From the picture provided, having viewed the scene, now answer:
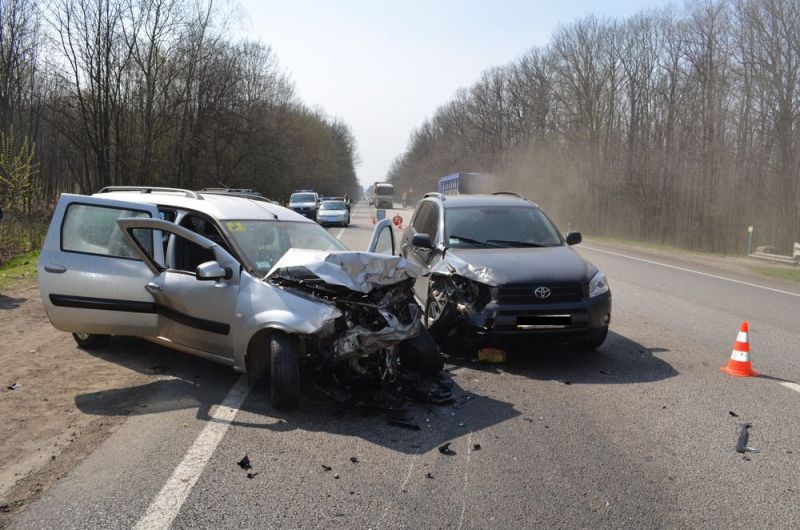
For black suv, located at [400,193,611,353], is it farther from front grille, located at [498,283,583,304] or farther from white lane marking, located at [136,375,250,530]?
white lane marking, located at [136,375,250,530]

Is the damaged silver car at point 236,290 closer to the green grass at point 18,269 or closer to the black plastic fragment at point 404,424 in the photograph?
the black plastic fragment at point 404,424

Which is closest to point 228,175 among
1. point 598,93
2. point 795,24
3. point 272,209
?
point 598,93

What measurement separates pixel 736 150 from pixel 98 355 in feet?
94.2

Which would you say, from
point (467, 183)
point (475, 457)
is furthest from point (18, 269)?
point (467, 183)

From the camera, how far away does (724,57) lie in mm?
29312

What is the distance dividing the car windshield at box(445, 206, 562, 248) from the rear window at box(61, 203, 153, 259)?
3.61 m

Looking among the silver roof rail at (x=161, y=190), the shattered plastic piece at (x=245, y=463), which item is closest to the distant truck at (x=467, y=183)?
the silver roof rail at (x=161, y=190)

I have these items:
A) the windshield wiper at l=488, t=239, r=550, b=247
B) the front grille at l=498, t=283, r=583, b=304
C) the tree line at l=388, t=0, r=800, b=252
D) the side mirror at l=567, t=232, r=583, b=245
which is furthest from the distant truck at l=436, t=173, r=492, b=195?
the front grille at l=498, t=283, r=583, b=304

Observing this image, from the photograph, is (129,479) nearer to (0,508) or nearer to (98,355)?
(0,508)

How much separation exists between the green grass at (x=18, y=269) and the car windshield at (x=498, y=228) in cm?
819

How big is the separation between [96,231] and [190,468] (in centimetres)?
340

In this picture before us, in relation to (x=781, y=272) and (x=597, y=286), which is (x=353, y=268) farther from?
(x=781, y=272)

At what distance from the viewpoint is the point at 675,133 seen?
107ft

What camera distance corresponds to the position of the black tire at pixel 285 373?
466 cm
